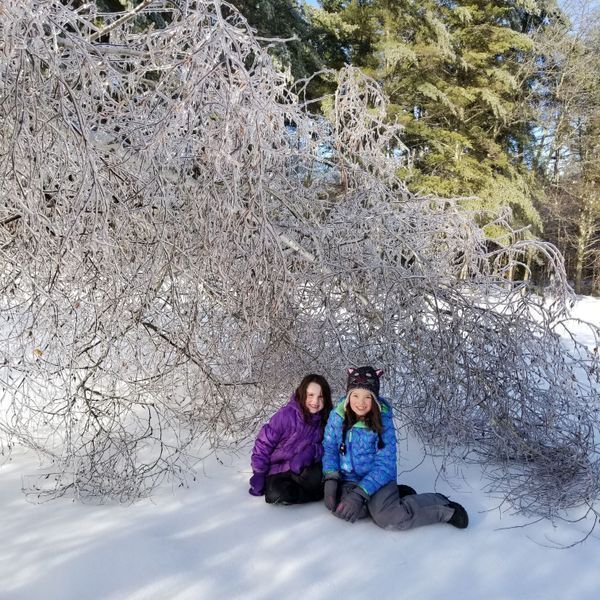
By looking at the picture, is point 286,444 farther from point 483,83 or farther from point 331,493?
point 483,83

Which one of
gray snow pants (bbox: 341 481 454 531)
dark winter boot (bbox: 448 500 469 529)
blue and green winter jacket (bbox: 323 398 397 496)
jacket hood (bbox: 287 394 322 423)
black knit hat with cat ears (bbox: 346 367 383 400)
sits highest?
black knit hat with cat ears (bbox: 346 367 383 400)

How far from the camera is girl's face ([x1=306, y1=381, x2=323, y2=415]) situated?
10.1 feet

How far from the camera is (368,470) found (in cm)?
291

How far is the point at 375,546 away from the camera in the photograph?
2588mm

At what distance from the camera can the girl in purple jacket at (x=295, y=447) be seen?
3012mm

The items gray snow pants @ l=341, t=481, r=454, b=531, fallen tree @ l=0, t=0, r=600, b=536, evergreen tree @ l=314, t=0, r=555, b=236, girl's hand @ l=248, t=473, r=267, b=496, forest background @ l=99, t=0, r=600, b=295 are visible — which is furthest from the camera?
evergreen tree @ l=314, t=0, r=555, b=236

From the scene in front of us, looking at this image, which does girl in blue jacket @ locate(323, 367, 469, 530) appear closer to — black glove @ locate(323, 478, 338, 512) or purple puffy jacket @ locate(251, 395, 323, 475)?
black glove @ locate(323, 478, 338, 512)

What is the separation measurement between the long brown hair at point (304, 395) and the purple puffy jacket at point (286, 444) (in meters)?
0.03

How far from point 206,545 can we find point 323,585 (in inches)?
23.0

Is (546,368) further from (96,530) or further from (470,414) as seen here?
(96,530)

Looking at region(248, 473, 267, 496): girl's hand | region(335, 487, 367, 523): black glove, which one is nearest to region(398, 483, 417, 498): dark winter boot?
region(335, 487, 367, 523): black glove

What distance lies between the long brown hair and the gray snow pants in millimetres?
460

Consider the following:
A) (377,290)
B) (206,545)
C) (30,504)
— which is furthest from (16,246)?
(377,290)

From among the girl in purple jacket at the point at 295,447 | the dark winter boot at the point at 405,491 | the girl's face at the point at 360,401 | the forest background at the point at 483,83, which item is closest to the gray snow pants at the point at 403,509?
the dark winter boot at the point at 405,491
